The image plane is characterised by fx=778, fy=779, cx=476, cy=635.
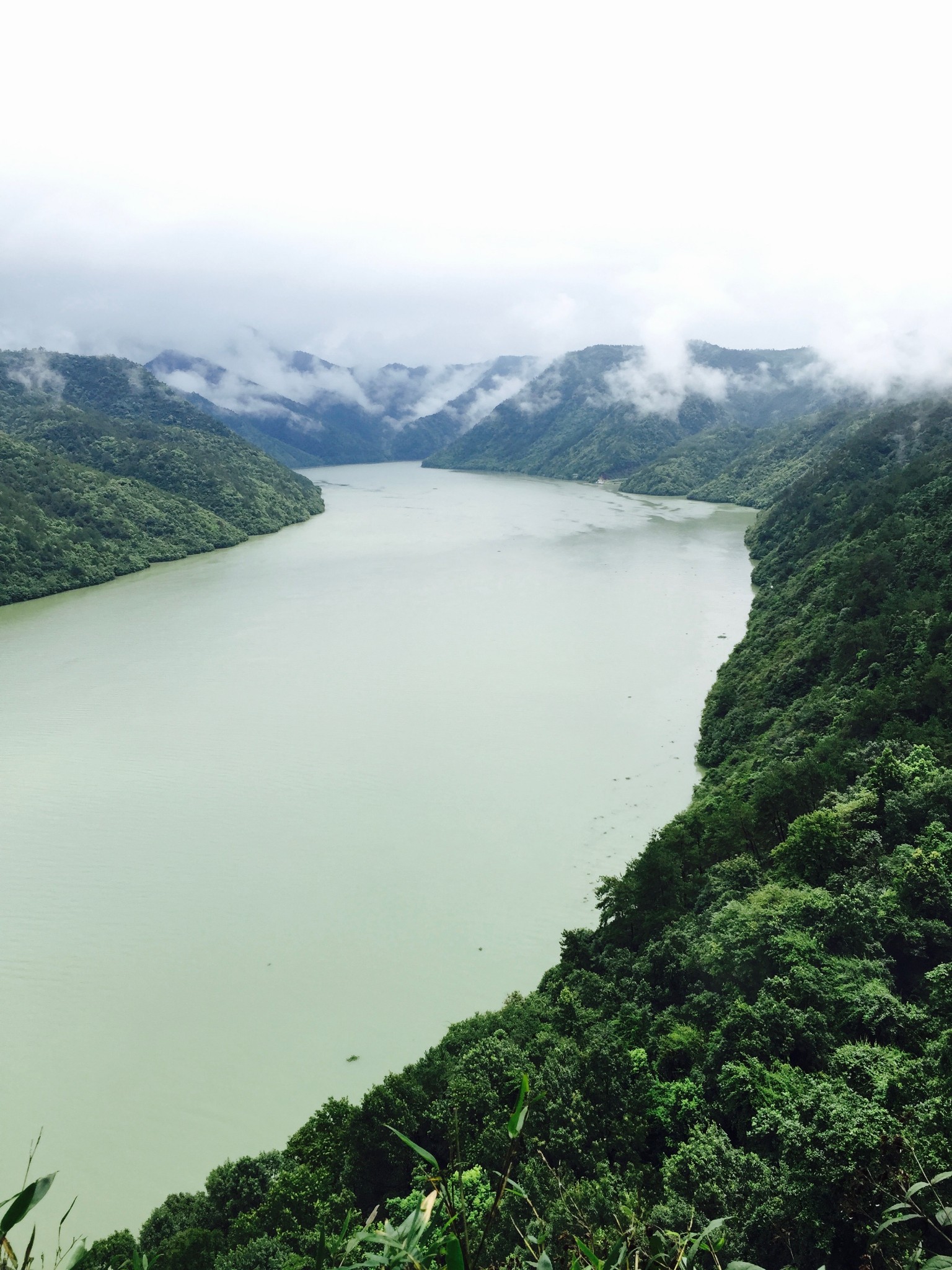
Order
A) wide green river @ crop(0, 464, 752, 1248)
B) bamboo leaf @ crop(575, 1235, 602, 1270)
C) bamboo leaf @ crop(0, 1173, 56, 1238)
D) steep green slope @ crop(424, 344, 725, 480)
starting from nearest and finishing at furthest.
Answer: bamboo leaf @ crop(0, 1173, 56, 1238) < bamboo leaf @ crop(575, 1235, 602, 1270) < wide green river @ crop(0, 464, 752, 1248) < steep green slope @ crop(424, 344, 725, 480)

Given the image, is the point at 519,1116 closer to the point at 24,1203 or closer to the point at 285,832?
the point at 24,1203

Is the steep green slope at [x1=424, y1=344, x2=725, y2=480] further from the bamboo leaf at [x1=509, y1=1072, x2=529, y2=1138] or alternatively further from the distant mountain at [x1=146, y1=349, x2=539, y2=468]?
the bamboo leaf at [x1=509, y1=1072, x2=529, y2=1138]

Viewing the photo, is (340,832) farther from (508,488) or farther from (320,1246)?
(508,488)

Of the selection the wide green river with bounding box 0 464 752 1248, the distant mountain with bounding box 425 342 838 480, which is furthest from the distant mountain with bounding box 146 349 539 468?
the wide green river with bounding box 0 464 752 1248

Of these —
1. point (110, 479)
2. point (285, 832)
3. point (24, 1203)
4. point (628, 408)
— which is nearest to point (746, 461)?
point (628, 408)

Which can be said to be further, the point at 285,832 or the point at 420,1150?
the point at 285,832

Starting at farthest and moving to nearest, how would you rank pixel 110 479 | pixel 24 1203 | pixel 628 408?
pixel 628 408 < pixel 110 479 < pixel 24 1203
